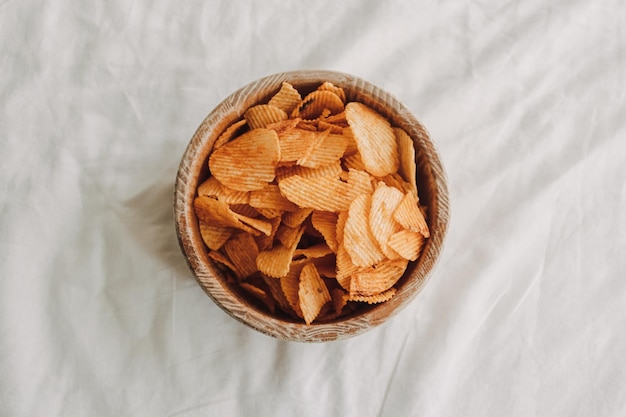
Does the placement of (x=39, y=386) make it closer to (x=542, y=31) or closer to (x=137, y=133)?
(x=137, y=133)

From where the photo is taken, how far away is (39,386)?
34.3 inches

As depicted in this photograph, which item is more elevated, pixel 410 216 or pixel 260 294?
pixel 410 216

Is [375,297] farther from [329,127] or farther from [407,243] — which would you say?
[329,127]

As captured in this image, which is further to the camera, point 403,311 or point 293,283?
point 403,311

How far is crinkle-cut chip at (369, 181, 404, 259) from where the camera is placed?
0.71 metres

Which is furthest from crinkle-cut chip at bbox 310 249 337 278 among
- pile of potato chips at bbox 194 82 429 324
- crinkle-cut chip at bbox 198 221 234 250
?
crinkle-cut chip at bbox 198 221 234 250

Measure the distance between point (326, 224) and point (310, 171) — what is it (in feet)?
0.21

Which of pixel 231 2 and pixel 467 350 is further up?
pixel 231 2

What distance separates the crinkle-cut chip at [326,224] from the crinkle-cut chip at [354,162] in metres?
0.06

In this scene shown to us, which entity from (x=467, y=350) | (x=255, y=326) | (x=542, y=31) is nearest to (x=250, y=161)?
(x=255, y=326)

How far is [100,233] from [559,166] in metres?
0.65

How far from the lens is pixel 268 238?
746 millimetres

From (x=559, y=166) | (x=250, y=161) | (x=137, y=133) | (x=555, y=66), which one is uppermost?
(x=555, y=66)

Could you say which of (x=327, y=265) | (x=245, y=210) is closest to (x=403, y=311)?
(x=327, y=265)
